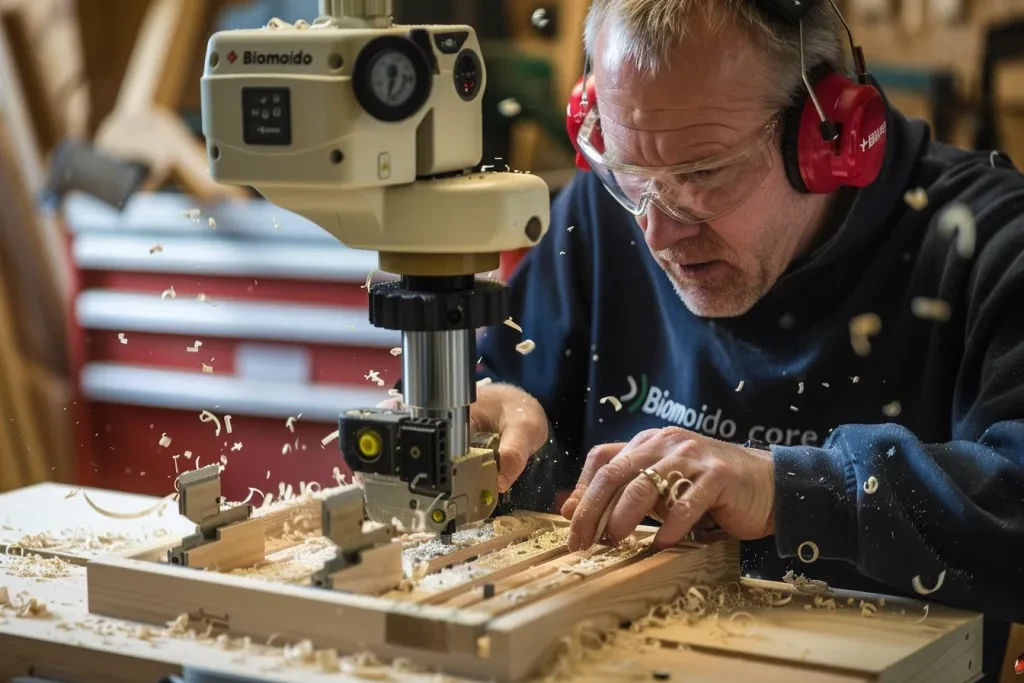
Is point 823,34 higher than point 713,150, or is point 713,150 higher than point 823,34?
point 823,34

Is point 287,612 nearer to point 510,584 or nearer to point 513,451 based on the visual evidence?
point 510,584

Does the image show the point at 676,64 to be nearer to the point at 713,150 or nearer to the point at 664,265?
the point at 713,150

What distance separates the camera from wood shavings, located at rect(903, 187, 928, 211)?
→ 2.36 metres

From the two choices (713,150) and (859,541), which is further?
(713,150)

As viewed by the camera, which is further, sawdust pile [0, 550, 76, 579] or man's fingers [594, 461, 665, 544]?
sawdust pile [0, 550, 76, 579]

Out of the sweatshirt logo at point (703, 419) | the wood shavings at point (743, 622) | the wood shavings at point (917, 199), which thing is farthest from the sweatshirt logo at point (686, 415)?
the wood shavings at point (743, 622)

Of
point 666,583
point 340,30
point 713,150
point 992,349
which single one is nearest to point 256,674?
point 666,583

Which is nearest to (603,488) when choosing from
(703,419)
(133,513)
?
(703,419)

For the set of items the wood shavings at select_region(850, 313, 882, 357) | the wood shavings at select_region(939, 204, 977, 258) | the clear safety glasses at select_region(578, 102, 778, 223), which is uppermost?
the clear safety glasses at select_region(578, 102, 778, 223)

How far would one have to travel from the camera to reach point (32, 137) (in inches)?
199

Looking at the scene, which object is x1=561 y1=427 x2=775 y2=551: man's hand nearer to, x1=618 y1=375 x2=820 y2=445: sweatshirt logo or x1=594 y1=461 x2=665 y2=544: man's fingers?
x1=594 y1=461 x2=665 y2=544: man's fingers

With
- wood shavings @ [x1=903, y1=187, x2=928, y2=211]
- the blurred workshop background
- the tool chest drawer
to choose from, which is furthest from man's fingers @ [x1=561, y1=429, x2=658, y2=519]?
the tool chest drawer

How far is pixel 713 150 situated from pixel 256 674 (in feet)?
3.38

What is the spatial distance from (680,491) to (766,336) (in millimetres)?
654
